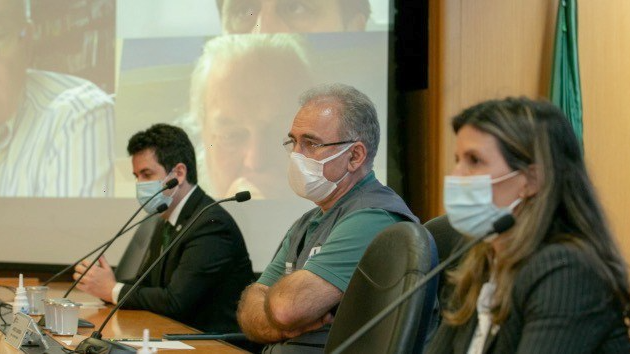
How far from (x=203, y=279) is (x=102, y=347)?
4.10ft

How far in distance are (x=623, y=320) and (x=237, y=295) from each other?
7.20 feet

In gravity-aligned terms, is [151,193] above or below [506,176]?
below

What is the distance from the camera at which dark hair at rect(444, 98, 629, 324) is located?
1615 millimetres

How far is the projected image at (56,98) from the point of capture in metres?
4.95

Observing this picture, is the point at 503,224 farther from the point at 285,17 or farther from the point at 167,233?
the point at 285,17

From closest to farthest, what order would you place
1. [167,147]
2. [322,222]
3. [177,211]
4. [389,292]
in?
[389,292], [322,222], [177,211], [167,147]

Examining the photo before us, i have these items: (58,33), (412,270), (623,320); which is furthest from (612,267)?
(58,33)

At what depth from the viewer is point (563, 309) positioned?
154 cm

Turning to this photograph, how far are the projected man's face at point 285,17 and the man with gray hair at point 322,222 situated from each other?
1857 millimetres

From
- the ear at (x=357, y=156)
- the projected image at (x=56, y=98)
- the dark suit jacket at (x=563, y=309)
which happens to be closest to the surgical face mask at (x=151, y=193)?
the projected image at (x=56, y=98)

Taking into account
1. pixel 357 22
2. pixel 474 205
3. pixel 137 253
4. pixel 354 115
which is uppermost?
pixel 357 22

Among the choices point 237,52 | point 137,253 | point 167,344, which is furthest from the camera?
point 237,52

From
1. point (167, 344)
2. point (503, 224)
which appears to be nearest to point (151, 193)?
point (167, 344)

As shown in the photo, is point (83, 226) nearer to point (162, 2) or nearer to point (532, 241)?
point (162, 2)
